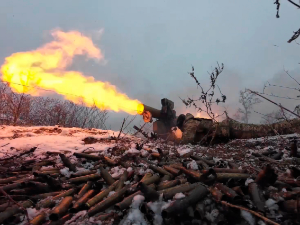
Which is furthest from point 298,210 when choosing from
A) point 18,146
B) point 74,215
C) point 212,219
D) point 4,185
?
point 18,146

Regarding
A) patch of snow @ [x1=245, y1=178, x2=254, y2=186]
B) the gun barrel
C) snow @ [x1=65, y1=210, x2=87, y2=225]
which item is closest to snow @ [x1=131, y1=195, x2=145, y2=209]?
snow @ [x1=65, y1=210, x2=87, y2=225]

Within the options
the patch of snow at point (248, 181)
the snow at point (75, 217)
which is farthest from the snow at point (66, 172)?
the patch of snow at point (248, 181)

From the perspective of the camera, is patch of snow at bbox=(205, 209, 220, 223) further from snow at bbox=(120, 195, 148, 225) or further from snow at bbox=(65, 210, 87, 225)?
snow at bbox=(65, 210, 87, 225)

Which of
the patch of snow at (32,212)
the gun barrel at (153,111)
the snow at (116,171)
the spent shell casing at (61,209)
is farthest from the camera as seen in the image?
the gun barrel at (153,111)

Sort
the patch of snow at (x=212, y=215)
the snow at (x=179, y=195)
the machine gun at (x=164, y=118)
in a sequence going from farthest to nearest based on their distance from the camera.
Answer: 1. the machine gun at (x=164, y=118)
2. the snow at (x=179, y=195)
3. the patch of snow at (x=212, y=215)

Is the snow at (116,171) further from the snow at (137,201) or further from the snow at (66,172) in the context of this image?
the snow at (137,201)

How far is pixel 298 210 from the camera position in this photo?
7.30 ft

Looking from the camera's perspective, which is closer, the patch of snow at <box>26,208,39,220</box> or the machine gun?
the patch of snow at <box>26,208,39,220</box>

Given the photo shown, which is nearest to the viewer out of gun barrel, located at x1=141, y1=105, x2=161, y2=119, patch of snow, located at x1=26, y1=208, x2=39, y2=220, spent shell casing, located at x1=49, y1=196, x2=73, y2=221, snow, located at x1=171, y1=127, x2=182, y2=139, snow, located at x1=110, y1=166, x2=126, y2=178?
spent shell casing, located at x1=49, y1=196, x2=73, y2=221

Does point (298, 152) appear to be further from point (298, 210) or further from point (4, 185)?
point (4, 185)

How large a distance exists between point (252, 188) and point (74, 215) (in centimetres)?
208

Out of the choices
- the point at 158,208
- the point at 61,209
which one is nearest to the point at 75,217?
the point at 61,209

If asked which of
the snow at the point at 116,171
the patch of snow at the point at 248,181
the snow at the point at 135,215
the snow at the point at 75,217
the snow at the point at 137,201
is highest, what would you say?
the patch of snow at the point at 248,181

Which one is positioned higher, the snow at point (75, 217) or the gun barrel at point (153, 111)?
the gun barrel at point (153, 111)
